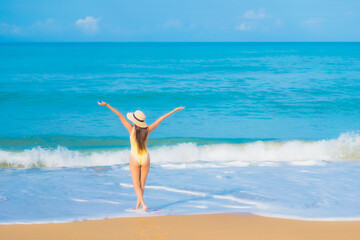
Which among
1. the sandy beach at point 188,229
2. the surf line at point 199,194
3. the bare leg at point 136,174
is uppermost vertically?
the bare leg at point 136,174

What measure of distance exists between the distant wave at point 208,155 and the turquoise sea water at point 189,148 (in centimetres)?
3

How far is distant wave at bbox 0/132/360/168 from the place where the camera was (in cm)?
948

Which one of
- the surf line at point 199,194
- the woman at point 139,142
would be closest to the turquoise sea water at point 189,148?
the surf line at point 199,194

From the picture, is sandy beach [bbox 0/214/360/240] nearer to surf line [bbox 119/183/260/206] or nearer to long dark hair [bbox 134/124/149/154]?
surf line [bbox 119/183/260/206]

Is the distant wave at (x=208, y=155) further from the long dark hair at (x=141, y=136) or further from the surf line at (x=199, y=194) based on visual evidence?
the long dark hair at (x=141, y=136)

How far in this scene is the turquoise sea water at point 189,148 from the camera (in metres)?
6.41

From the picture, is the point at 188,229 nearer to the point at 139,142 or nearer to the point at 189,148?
the point at 139,142

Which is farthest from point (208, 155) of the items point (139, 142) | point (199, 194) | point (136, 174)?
point (139, 142)

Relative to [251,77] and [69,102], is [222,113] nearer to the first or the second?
[69,102]

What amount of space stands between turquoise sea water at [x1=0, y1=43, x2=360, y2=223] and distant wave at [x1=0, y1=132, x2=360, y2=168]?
29 millimetres

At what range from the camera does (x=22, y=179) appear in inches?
315

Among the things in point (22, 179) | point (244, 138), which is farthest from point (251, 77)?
point (22, 179)

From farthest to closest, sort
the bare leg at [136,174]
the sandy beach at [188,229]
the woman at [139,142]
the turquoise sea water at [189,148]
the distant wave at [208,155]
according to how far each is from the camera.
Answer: the distant wave at [208,155]
the turquoise sea water at [189,148]
the bare leg at [136,174]
the woman at [139,142]
the sandy beach at [188,229]

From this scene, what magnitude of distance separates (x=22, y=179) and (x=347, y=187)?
594 centimetres
